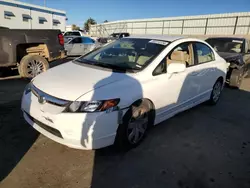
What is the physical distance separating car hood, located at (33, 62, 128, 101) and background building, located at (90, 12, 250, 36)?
79.2 feet

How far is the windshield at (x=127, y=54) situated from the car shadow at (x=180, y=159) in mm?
547

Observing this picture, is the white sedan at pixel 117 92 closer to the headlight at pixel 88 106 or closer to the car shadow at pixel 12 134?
the headlight at pixel 88 106

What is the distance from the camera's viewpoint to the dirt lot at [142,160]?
2.51 meters

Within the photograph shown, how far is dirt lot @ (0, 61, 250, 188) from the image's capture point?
8.23 ft

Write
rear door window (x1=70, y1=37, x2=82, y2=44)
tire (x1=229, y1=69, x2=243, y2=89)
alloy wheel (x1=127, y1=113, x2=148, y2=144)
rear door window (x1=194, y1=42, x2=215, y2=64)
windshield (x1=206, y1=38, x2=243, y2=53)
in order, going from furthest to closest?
rear door window (x1=70, y1=37, x2=82, y2=44) → windshield (x1=206, y1=38, x2=243, y2=53) → tire (x1=229, y1=69, x2=243, y2=89) → rear door window (x1=194, y1=42, x2=215, y2=64) → alloy wheel (x1=127, y1=113, x2=148, y2=144)

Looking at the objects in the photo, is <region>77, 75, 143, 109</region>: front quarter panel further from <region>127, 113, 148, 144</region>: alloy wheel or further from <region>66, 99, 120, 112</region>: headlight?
<region>127, 113, 148, 144</region>: alloy wheel

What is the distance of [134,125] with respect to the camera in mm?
3020

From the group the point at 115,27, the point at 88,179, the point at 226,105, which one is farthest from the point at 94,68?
the point at 115,27

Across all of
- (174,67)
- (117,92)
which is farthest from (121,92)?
(174,67)

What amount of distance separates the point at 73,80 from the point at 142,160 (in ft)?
4.60

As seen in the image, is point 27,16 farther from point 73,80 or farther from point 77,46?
point 73,80

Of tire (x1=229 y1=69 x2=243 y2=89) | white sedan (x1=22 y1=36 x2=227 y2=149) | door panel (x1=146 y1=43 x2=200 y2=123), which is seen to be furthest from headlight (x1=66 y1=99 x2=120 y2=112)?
tire (x1=229 y1=69 x2=243 y2=89)

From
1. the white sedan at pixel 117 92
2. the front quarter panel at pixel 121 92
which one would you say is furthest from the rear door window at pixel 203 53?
the front quarter panel at pixel 121 92

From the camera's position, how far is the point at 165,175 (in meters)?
2.64
